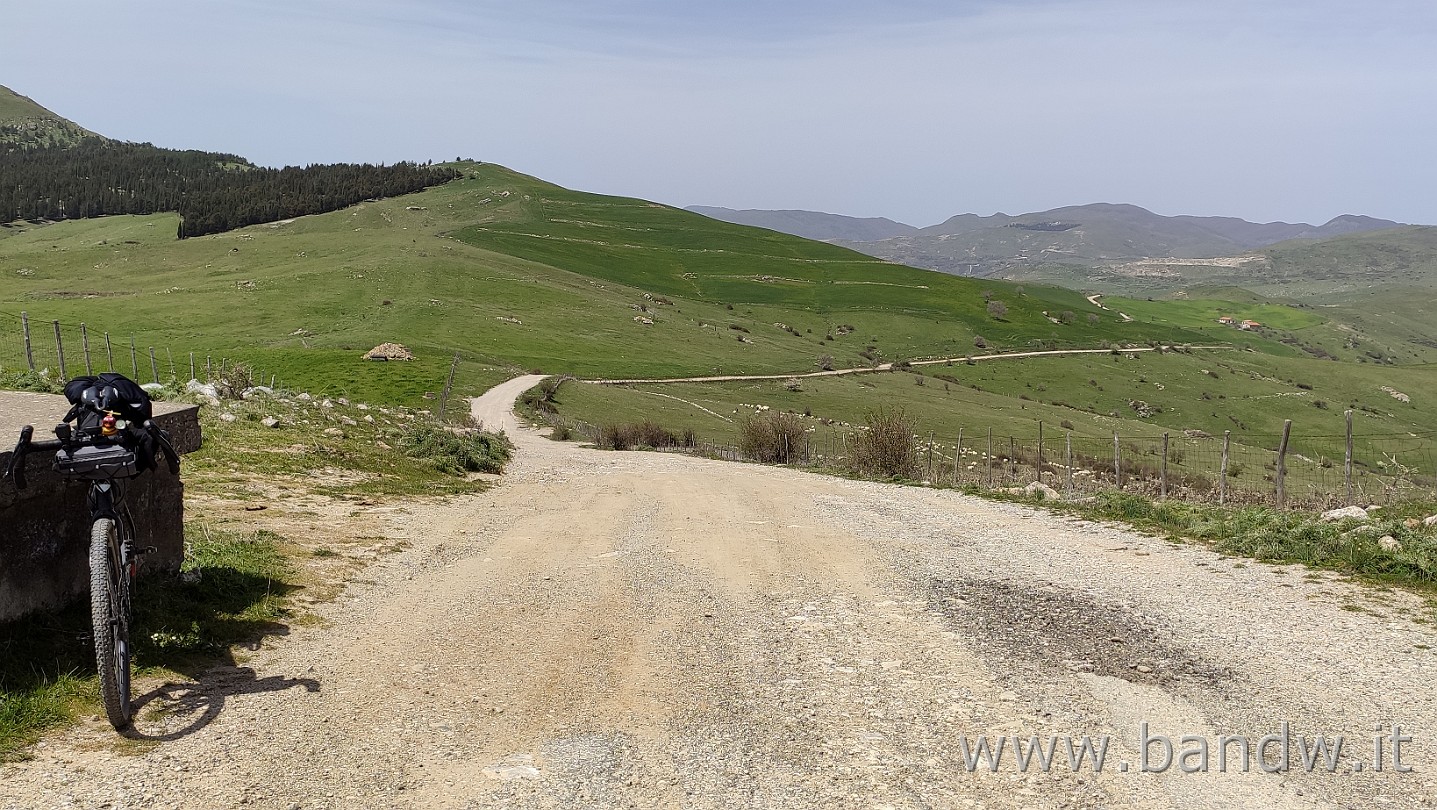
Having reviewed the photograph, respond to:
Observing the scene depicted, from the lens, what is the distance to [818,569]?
1284 cm

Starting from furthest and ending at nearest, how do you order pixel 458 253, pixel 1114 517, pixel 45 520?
pixel 458 253 < pixel 1114 517 < pixel 45 520

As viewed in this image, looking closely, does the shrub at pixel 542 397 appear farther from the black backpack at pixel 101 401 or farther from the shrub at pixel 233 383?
the black backpack at pixel 101 401

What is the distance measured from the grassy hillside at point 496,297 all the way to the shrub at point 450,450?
3666cm

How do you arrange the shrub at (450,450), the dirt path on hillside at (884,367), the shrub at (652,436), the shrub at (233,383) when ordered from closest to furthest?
the shrub at (450,450) < the shrub at (233,383) < the shrub at (652,436) < the dirt path on hillside at (884,367)

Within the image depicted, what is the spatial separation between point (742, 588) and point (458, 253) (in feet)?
415

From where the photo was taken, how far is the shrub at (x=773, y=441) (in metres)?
41.1

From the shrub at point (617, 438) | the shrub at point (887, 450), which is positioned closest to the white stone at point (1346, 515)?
the shrub at point (887, 450)

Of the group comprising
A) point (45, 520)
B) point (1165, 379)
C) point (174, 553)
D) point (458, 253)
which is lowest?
point (1165, 379)

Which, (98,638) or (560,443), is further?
(560,443)

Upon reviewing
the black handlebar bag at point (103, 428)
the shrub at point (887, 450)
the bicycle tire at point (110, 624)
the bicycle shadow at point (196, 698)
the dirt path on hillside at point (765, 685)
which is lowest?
the shrub at point (887, 450)

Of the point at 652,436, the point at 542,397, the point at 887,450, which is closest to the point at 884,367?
the point at 542,397

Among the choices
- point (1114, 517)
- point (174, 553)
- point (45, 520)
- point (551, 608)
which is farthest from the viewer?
point (1114, 517)

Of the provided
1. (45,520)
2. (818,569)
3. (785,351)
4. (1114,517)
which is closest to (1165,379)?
(785,351)

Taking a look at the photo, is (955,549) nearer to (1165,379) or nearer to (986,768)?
(986,768)
